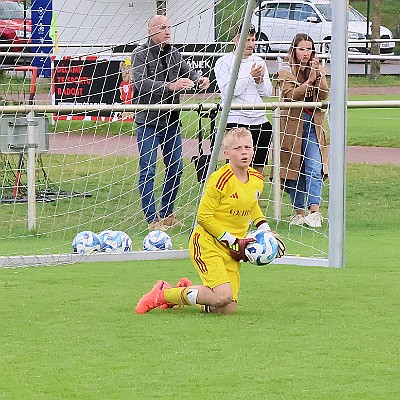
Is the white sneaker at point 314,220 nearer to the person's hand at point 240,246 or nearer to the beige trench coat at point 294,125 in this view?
the beige trench coat at point 294,125

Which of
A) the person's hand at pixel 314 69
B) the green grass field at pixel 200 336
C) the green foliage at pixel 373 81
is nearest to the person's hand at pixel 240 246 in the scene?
the green grass field at pixel 200 336

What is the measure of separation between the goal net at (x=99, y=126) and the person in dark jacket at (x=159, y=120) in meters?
0.12

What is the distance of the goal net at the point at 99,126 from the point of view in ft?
34.3

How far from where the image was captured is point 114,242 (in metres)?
10.1

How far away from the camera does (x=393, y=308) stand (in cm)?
756

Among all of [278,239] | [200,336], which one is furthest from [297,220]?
[200,336]

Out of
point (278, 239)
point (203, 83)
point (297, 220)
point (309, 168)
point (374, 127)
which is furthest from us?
point (374, 127)

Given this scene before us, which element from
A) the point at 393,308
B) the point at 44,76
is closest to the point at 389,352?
the point at 393,308

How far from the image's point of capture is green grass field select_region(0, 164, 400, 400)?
Answer: 5.51 meters

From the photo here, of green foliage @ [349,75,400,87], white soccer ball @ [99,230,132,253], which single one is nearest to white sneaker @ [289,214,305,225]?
white soccer ball @ [99,230,132,253]

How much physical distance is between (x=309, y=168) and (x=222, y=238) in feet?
16.2

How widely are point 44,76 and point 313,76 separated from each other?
284cm

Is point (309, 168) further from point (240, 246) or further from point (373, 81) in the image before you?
point (373, 81)

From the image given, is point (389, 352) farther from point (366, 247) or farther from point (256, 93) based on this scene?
point (256, 93)
